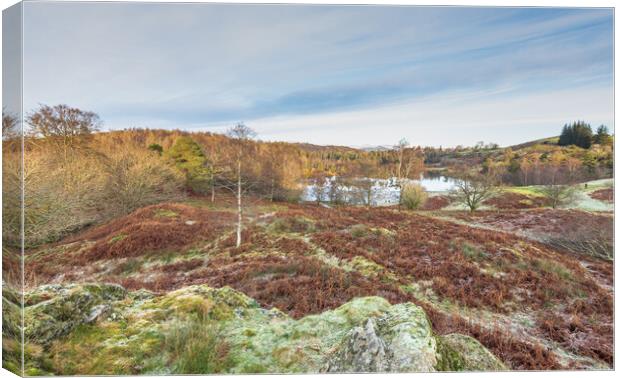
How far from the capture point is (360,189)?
4.12 metres

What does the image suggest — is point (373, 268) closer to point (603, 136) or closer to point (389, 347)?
point (389, 347)

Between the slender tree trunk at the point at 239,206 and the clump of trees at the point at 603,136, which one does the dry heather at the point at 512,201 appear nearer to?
the clump of trees at the point at 603,136

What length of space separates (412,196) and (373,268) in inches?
54.0

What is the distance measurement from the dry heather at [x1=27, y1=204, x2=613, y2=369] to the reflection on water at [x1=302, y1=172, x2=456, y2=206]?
186 millimetres

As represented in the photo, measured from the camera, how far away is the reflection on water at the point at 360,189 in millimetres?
4098

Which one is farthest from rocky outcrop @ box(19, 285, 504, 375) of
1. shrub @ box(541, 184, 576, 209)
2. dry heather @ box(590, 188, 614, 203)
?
dry heather @ box(590, 188, 614, 203)

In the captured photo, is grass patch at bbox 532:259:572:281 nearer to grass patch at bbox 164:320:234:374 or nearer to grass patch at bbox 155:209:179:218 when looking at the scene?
grass patch at bbox 164:320:234:374

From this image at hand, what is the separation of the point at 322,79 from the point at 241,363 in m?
3.89

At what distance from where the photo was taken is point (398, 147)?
3787 mm

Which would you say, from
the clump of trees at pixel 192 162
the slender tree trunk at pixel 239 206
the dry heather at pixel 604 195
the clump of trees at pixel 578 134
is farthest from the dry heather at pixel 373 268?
the clump of trees at pixel 578 134

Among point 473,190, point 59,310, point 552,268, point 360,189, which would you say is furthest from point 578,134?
point 59,310

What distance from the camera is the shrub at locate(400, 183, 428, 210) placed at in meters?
4.16

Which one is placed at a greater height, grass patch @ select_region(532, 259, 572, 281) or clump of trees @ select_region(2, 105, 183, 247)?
clump of trees @ select_region(2, 105, 183, 247)

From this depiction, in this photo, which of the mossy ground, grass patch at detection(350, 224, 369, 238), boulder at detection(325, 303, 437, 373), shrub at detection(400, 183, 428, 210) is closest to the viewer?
boulder at detection(325, 303, 437, 373)
